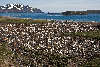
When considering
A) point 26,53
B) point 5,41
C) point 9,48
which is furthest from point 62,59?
point 5,41

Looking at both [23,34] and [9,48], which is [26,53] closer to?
[9,48]

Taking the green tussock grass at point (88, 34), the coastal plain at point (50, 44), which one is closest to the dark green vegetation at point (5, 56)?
the coastal plain at point (50, 44)

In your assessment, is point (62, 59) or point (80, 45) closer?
point (62, 59)

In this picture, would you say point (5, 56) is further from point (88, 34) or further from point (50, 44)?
point (88, 34)

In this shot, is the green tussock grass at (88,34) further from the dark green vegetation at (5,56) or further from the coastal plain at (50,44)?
the dark green vegetation at (5,56)

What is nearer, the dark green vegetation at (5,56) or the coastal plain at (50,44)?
the dark green vegetation at (5,56)

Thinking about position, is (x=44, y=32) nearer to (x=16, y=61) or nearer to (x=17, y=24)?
(x=17, y=24)

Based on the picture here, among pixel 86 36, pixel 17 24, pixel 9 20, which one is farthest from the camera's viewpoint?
pixel 9 20

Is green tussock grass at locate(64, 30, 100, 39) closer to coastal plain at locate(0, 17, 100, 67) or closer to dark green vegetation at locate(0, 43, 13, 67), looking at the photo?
coastal plain at locate(0, 17, 100, 67)

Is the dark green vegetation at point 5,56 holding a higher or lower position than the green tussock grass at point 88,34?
lower

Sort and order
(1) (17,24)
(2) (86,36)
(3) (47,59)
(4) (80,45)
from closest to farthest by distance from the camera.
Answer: (3) (47,59), (4) (80,45), (2) (86,36), (1) (17,24)
